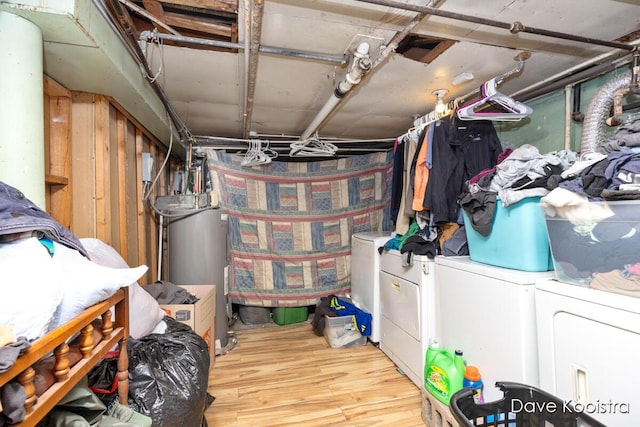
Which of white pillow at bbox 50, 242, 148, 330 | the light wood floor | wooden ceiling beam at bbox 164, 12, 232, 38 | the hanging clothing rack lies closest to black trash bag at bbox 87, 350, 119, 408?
white pillow at bbox 50, 242, 148, 330

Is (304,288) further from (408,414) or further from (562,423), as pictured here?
(562,423)

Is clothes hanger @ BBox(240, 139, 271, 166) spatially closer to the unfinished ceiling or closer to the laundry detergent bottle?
the unfinished ceiling

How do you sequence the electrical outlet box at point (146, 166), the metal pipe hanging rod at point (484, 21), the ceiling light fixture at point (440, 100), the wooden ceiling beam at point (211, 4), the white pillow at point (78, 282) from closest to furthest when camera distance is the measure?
the white pillow at point (78, 282), the metal pipe hanging rod at point (484, 21), the wooden ceiling beam at point (211, 4), the ceiling light fixture at point (440, 100), the electrical outlet box at point (146, 166)

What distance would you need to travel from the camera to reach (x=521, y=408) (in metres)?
1.03

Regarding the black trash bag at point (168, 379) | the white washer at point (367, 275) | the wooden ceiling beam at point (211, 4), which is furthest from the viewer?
the white washer at point (367, 275)

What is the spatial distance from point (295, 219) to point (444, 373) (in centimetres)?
212

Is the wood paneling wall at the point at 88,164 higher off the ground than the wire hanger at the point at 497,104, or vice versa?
the wire hanger at the point at 497,104

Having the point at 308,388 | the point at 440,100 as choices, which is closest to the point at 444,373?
the point at 308,388

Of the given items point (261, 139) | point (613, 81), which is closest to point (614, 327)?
point (613, 81)

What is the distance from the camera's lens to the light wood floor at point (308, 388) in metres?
1.80

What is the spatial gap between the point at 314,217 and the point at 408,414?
2044mm

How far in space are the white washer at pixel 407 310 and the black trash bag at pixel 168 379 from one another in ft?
4.53

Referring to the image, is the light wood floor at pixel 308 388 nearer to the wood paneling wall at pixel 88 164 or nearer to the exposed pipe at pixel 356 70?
the wood paneling wall at pixel 88 164

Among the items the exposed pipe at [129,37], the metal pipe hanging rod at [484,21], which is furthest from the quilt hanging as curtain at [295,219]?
the metal pipe hanging rod at [484,21]
